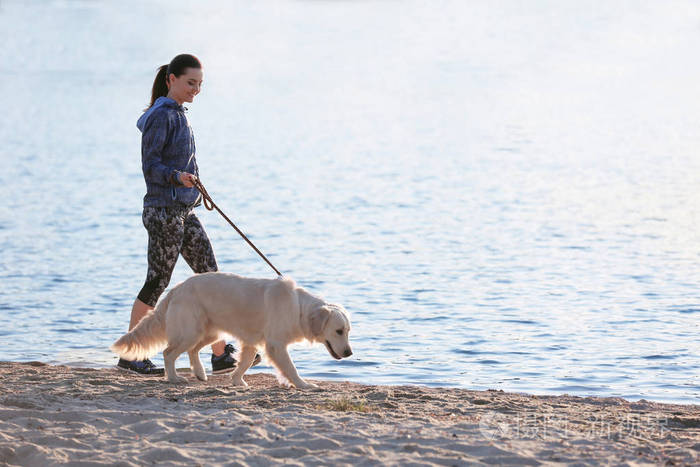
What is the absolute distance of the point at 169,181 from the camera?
24.6ft

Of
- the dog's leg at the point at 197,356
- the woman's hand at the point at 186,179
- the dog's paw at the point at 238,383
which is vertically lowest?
the dog's paw at the point at 238,383

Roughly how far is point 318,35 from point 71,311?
115299 mm

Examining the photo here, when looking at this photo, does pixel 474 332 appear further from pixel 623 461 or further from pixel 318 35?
pixel 318 35

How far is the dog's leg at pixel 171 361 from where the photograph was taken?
7402 mm

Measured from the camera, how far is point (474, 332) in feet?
35.8

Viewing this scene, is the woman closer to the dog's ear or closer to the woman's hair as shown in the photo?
the woman's hair

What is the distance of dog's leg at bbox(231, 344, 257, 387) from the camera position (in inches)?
299

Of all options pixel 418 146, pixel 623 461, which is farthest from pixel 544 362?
pixel 418 146

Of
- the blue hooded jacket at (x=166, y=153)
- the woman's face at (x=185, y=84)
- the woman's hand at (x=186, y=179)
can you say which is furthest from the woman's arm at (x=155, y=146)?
the woman's face at (x=185, y=84)

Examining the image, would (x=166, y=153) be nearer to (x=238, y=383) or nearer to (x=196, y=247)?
(x=196, y=247)

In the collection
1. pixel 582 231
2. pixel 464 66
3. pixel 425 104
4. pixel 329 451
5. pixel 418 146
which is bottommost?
pixel 329 451

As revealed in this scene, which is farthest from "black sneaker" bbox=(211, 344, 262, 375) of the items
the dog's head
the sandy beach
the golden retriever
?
the dog's head

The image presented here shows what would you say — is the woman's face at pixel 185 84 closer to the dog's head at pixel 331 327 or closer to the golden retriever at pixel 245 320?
the golden retriever at pixel 245 320

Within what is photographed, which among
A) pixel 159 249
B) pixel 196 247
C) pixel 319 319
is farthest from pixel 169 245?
pixel 319 319
